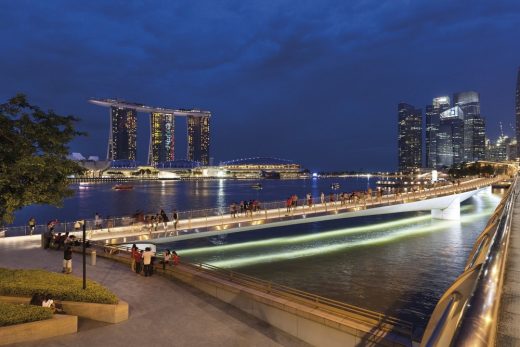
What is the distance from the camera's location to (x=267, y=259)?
1168 inches

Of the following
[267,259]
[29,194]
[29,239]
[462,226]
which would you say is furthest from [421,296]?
[462,226]

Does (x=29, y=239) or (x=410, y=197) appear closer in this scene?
(x=29, y=239)

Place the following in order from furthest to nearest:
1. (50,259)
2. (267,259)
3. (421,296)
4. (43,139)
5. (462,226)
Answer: (462,226)
(267,259)
(421,296)
(50,259)
(43,139)

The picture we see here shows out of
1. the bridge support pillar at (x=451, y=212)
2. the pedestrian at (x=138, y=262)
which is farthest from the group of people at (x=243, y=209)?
the bridge support pillar at (x=451, y=212)

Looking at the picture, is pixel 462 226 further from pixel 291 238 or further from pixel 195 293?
pixel 195 293

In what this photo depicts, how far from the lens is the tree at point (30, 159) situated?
37.2 feet

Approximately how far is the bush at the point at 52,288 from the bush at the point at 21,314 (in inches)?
49.9

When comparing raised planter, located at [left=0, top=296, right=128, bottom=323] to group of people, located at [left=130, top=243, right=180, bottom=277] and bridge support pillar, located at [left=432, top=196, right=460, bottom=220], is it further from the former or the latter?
bridge support pillar, located at [left=432, top=196, right=460, bottom=220]

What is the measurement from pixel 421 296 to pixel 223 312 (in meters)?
13.1

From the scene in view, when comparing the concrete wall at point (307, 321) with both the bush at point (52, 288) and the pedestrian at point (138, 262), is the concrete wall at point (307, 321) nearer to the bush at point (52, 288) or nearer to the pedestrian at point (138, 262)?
the bush at point (52, 288)

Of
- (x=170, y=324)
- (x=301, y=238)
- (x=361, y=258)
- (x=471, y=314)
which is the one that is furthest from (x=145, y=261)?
(x=301, y=238)

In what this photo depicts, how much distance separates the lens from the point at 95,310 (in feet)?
34.9

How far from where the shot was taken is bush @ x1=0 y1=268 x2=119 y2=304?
1087 centimetres

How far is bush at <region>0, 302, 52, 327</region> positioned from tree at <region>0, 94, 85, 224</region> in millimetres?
3221
